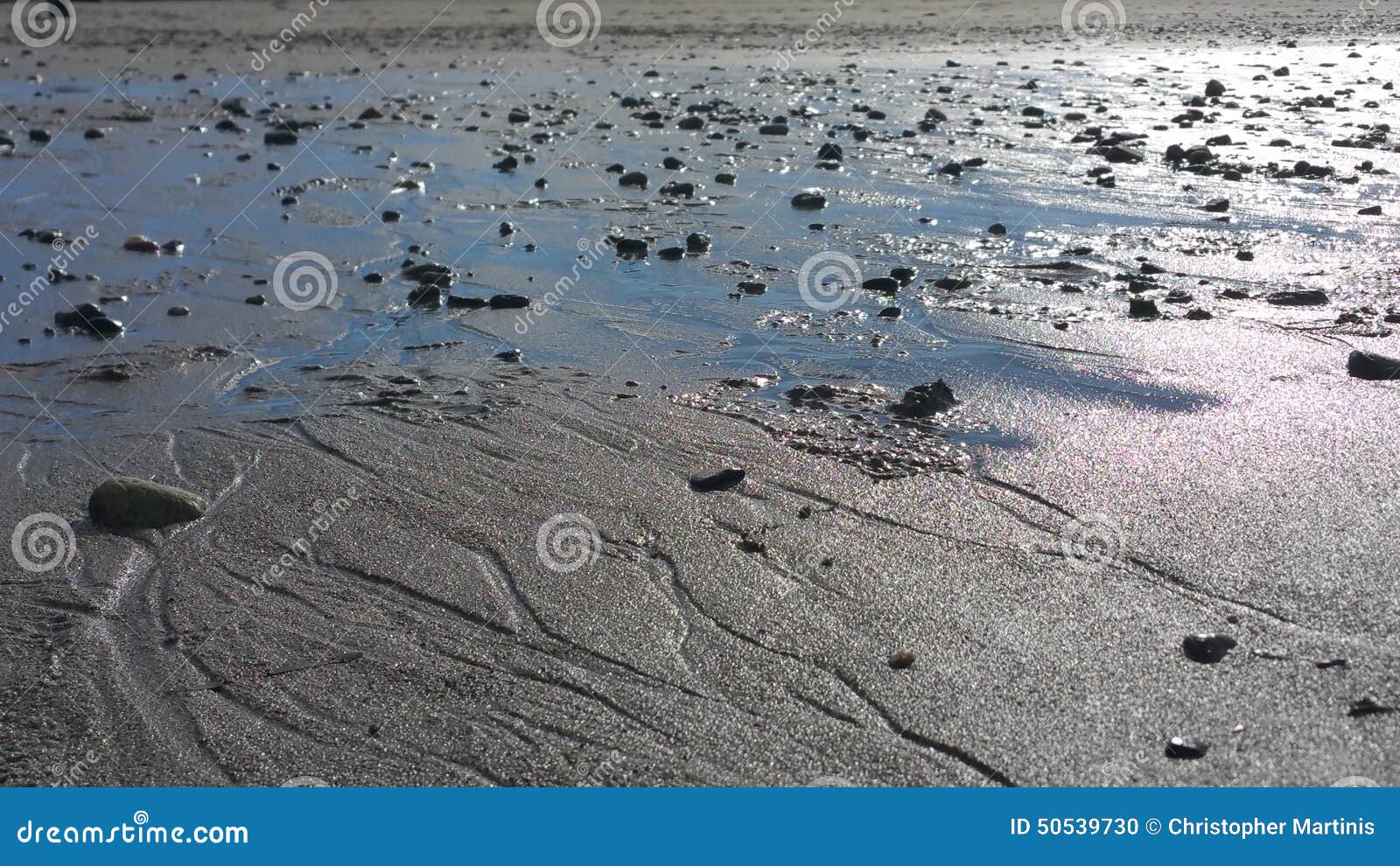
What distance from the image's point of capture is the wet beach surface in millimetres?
3537

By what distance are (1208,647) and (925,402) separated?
2.12 m

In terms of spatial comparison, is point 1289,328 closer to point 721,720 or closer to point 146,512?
point 721,720

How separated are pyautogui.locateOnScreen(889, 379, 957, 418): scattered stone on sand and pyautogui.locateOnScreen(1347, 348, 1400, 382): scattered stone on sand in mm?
1699

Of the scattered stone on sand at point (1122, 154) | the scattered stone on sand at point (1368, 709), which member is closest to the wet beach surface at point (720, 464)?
the scattered stone on sand at point (1368, 709)

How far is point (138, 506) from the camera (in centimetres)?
489

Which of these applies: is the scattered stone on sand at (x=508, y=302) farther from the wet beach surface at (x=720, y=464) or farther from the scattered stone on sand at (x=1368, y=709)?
the scattered stone on sand at (x=1368, y=709)

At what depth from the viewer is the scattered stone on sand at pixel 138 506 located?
4879 millimetres

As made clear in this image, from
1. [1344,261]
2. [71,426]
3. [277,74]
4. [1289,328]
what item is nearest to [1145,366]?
[1289,328]

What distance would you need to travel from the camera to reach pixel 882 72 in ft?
58.5

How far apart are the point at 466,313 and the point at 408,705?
159 inches

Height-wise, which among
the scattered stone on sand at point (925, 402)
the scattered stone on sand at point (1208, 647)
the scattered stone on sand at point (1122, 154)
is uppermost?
the scattered stone on sand at point (1122, 154)

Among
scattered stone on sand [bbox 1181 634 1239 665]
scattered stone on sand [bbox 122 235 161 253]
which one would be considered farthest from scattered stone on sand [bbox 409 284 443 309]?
scattered stone on sand [bbox 1181 634 1239 665]

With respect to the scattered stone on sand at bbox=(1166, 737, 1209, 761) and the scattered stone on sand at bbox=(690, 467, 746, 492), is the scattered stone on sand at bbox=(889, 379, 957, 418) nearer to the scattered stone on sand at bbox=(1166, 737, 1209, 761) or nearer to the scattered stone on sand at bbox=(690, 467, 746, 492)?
the scattered stone on sand at bbox=(690, 467, 746, 492)

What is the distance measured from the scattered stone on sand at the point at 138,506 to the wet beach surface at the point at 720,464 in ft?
0.25
